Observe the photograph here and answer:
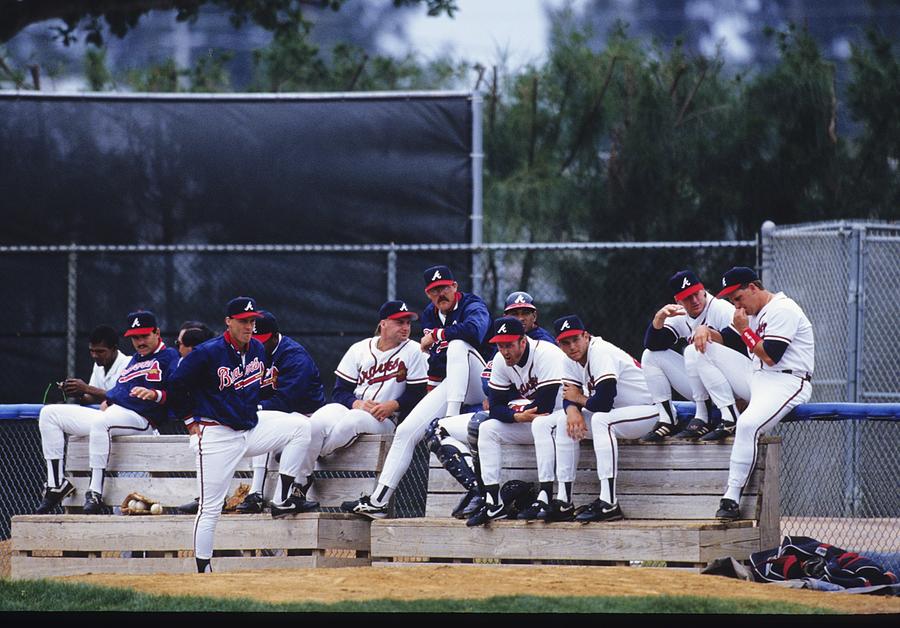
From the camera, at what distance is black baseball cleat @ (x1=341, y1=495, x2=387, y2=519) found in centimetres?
812

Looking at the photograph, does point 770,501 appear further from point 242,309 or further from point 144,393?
point 144,393

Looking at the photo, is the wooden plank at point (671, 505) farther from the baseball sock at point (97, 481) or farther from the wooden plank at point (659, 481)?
the baseball sock at point (97, 481)

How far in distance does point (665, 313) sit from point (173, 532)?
3.37 meters

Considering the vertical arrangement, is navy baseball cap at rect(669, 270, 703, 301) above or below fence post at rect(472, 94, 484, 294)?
below

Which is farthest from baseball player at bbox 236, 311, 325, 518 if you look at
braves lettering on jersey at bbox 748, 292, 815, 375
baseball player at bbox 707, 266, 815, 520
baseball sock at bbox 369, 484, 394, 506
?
braves lettering on jersey at bbox 748, 292, 815, 375

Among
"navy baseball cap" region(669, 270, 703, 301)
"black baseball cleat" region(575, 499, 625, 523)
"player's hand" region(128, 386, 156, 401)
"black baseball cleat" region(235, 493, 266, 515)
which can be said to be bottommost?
"black baseball cleat" region(235, 493, 266, 515)

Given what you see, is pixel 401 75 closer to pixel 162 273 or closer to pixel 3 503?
pixel 162 273

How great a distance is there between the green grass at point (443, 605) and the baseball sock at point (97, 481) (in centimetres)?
233

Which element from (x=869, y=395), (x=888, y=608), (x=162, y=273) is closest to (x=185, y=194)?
(x=162, y=273)

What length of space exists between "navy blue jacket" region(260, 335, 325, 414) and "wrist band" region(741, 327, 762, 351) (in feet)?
9.38

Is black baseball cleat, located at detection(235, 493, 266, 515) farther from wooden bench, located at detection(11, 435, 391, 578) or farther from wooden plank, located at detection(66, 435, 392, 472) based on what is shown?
wooden plank, located at detection(66, 435, 392, 472)

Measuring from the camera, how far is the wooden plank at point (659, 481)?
25.0ft

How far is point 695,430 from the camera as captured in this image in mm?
7812

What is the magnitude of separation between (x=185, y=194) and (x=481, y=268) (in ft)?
8.47
